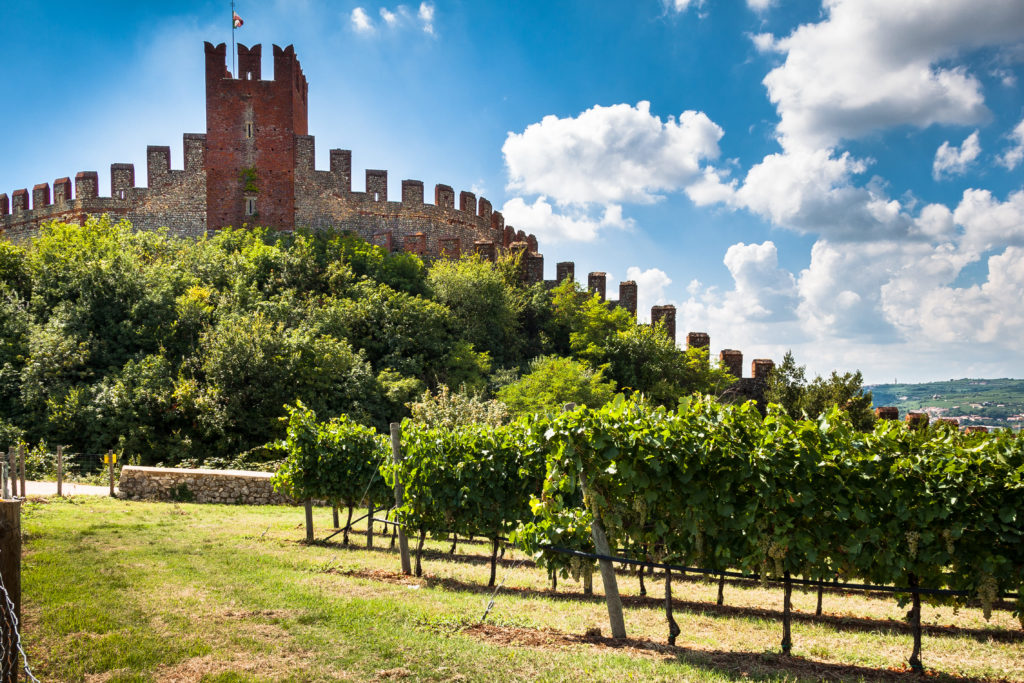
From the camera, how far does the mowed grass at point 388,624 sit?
6344 millimetres

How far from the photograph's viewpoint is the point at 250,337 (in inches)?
899

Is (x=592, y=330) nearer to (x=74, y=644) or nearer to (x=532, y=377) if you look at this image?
(x=532, y=377)

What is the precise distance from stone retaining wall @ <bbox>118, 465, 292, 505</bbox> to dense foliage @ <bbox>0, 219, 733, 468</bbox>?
7.65 feet

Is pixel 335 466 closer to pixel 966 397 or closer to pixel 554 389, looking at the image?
pixel 554 389

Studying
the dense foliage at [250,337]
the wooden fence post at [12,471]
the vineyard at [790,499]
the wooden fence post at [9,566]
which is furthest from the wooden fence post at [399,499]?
the dense foliage at [250,337]

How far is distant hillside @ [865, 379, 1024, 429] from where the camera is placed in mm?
51469

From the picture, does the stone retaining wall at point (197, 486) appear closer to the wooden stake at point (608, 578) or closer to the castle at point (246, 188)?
the wooden stake at point (608, 578)

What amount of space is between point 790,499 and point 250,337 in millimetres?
19695

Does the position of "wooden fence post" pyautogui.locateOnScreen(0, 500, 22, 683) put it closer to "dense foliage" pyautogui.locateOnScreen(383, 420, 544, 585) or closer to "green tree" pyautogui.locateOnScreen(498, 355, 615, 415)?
"dense foliage" pyautogui.locateOnScreen(383, 420, 544, 585)

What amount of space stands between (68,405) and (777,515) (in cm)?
2165

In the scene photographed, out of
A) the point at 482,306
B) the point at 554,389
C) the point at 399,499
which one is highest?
the point at 482,306

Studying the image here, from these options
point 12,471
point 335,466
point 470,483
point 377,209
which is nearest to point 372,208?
point 377,209

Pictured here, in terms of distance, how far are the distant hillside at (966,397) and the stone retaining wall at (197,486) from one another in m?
42.6

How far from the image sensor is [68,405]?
21078mm
